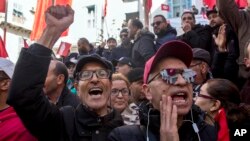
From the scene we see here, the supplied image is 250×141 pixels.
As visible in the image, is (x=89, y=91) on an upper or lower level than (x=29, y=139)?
upper

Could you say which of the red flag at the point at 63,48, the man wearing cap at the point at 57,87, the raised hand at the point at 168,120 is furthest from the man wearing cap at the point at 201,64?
the red flag at the point at 63,48

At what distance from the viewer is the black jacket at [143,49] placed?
609cm

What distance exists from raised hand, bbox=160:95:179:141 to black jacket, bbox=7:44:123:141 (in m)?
0.56

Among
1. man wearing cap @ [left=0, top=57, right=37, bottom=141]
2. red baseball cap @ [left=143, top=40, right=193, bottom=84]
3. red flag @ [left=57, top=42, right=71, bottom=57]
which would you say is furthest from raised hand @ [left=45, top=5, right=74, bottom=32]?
red flag @ [left=57, top=42, right=71, bottom=57]

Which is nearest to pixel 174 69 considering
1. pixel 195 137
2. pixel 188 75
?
pixel 188 75

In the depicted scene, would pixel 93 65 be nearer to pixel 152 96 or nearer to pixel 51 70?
pixel 152 96

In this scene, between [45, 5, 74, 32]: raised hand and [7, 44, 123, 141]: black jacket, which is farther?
[45, 5, 74, 32]: raised hand

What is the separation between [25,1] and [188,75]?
3578 cm

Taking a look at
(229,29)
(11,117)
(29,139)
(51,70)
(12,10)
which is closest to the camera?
(29,139)

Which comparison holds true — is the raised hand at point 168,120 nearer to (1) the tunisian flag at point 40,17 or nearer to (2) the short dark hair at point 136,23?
(2) the short dark hair at point 136,23

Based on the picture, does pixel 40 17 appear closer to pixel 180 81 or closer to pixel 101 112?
pixel 101 112

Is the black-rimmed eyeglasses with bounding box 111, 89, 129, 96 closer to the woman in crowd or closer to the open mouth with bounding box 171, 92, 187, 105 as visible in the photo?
the woman in crowd

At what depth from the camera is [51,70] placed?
4.14 meters

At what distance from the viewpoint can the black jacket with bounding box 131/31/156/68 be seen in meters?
6.09
